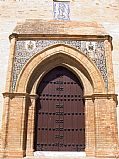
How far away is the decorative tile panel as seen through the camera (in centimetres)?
917

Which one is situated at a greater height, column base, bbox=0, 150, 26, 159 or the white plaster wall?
the white plaster wall

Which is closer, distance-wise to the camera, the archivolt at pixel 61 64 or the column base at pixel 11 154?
the column base at pixel 11 154

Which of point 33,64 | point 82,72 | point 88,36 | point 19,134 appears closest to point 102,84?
point 82,72

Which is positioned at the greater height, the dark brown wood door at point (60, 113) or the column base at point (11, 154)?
the dark brown wood door at point (60, 113)

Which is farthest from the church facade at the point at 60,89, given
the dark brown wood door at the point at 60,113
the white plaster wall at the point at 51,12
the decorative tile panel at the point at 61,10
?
the decorative tile panel at the point at 61,10

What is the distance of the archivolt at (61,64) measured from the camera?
786 cm

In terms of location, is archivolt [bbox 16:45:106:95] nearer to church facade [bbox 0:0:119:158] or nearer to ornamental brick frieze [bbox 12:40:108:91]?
church facade [bbox 0:0:119:158]

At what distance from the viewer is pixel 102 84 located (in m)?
7.79

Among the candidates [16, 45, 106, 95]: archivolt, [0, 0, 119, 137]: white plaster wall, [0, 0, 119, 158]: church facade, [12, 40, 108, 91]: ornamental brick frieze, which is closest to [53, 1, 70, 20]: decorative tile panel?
[0, 0, 119, 137]: white plaster wall

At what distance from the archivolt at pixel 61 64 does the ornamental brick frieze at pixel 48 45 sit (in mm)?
129

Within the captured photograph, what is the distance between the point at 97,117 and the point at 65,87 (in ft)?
4.96

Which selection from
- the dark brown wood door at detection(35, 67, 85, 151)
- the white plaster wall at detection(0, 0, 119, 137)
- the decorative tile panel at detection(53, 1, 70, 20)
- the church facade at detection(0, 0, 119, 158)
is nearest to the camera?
the church facade at detection(0, 0, 119, 158)

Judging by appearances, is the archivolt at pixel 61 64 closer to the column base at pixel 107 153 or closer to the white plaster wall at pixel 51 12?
the white plaster wall at pixel 51 12

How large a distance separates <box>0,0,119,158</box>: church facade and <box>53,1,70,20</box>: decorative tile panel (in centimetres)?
27
